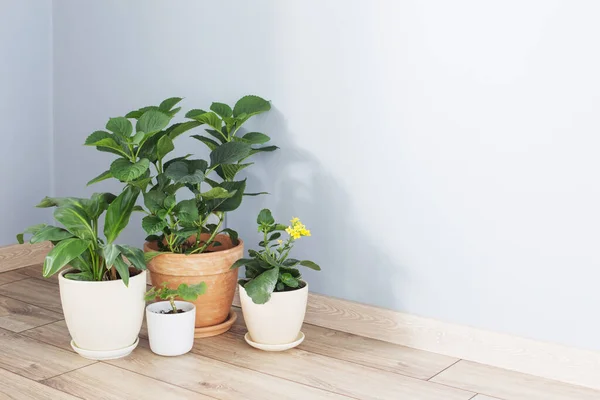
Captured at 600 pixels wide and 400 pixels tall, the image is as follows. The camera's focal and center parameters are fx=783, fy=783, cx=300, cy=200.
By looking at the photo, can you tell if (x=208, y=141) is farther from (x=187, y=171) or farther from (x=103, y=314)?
(x=103, y=314)

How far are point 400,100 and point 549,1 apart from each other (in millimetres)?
440

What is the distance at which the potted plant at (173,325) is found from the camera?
1.97m

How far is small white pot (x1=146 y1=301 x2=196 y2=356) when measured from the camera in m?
1.97

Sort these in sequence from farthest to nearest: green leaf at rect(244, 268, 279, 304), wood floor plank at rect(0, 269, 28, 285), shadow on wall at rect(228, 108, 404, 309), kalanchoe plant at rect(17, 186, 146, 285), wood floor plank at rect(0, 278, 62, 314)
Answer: wood floor plank at rect(0, 269, 28, 285), wood floor plank at rect(0, 278, 62, 314), shadow on wall at rect(228, 108, 404, 309), green leaf at rect(244, 268, 279, 304), kalanchoe plant at rect(17, 186, 146, 285)

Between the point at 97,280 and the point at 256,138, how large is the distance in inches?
22.9

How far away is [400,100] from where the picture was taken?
2.04 meters

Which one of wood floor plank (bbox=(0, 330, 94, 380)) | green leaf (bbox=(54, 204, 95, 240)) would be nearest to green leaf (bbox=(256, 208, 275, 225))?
green leaf (bbox=(54, 204, 95, 240))

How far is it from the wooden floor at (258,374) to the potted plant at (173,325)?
30mm

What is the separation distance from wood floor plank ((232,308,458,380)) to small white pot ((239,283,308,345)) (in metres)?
0.09

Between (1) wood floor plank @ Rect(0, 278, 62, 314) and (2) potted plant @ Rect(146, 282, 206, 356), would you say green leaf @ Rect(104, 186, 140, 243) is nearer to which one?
(2) potted plant @ Rect(146, 282, 206, 356)

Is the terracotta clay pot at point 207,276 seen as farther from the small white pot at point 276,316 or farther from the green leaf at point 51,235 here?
the green leaf at point 51,235

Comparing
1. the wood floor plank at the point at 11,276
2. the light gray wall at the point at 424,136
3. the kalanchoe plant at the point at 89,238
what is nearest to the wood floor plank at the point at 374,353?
the light gray wall at the point at 424,136

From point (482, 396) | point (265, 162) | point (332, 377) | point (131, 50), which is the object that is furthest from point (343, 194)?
point (131, 50)

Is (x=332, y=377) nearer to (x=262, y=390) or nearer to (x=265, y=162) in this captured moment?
(x=262, y=390)
